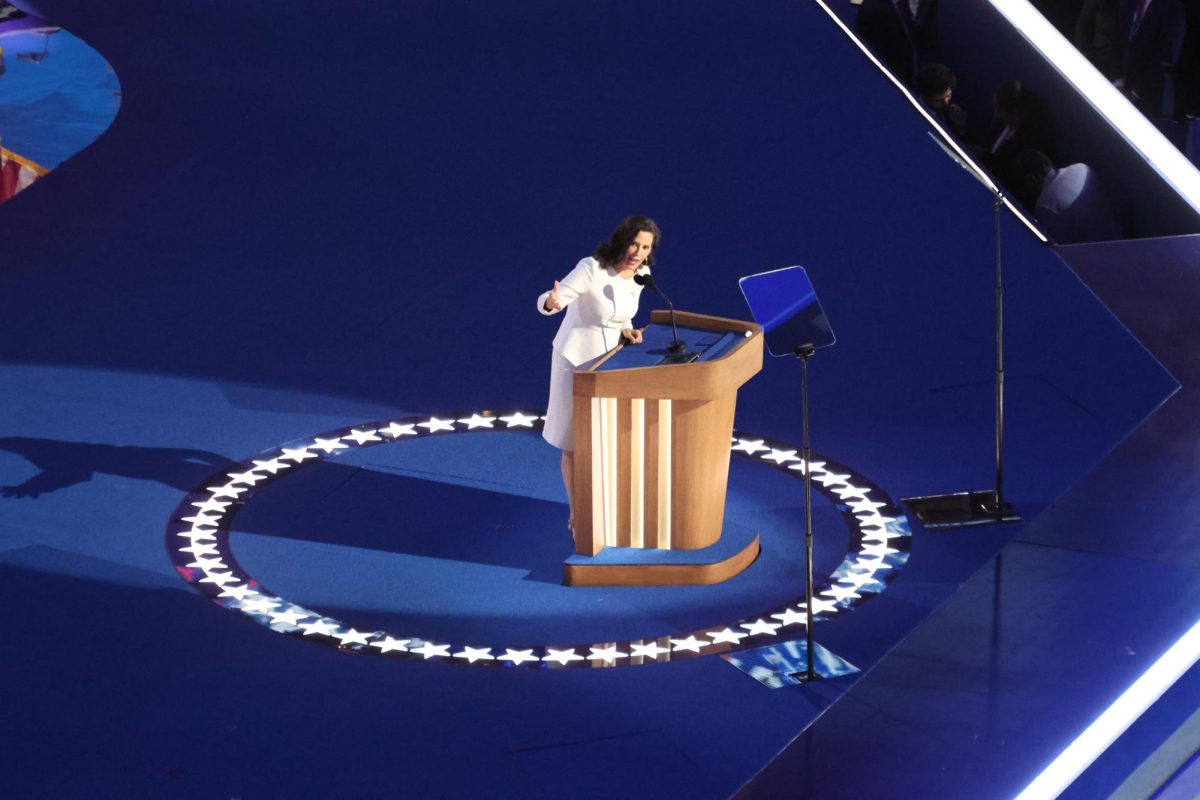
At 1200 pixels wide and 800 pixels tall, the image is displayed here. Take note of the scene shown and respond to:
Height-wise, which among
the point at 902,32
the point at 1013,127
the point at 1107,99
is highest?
the point at 902,32

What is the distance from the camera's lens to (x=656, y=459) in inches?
265

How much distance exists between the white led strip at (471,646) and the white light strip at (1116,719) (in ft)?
4.59

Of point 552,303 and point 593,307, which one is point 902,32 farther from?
point 552,303

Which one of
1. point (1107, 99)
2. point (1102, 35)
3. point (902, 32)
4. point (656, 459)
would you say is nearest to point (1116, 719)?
point (656, 459)

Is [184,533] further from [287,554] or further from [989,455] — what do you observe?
[989,455]

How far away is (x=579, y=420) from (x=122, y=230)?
5.64 meters

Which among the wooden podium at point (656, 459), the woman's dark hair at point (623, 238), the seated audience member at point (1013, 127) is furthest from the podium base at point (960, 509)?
the seated audience member at point (1013, 127)

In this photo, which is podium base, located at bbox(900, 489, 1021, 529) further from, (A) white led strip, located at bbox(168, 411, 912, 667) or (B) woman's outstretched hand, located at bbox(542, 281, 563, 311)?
(B) woman's outstretched hand, located at bbox(542, 281, 563, 311)

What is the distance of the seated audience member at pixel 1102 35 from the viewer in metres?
9.37

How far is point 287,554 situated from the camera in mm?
7027

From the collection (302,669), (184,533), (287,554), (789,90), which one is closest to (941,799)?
(302,669)

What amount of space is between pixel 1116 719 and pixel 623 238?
108 inches

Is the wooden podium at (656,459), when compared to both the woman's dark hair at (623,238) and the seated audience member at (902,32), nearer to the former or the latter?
the woman's dark hair at (623,238)

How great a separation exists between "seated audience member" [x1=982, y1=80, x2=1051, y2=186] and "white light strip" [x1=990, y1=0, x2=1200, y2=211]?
23 centimetres
